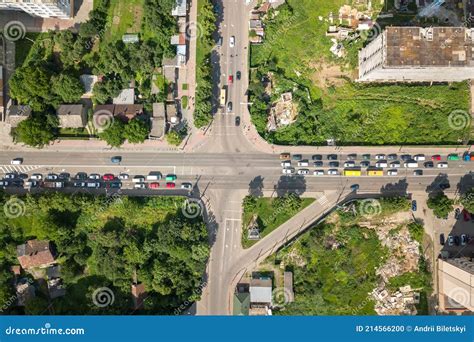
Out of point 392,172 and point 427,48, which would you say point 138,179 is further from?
point 427,48

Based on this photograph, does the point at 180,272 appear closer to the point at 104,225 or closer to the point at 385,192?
the point at 104,225

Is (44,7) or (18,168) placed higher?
(44,7)

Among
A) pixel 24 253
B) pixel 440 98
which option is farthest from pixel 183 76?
pixel 440 98

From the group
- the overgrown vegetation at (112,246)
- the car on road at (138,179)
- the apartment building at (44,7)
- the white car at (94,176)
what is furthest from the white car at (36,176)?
the apartment building at (44,7)

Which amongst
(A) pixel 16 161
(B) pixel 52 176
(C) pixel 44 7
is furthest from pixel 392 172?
(A) pixel 16 161

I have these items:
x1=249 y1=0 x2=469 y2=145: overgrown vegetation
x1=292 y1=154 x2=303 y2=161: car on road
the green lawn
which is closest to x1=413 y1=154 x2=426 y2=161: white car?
x1=249 y1=0 x2=469 y2=145: overgrown vegetation

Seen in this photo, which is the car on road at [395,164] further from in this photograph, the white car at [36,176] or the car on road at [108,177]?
the white car at [36,176]
